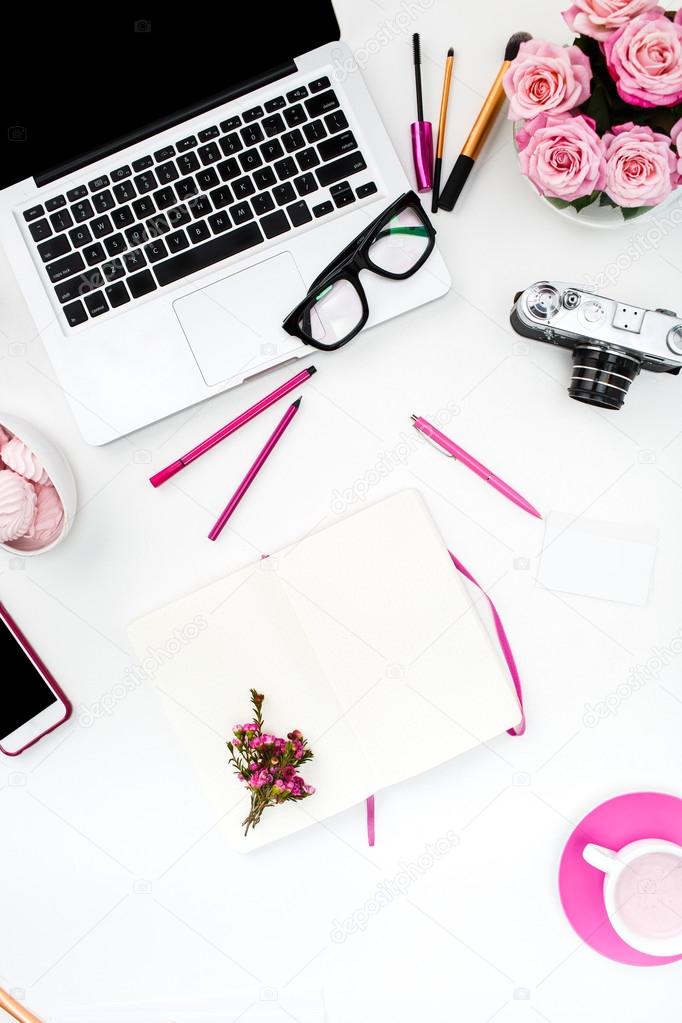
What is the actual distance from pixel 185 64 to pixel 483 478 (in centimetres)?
60

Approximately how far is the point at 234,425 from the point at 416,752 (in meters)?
0.47

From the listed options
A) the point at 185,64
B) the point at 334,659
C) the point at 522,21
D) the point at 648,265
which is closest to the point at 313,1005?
the point at 334,659

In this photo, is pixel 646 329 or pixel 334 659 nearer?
pixel 646 329

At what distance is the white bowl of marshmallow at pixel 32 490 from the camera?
0.82 metres

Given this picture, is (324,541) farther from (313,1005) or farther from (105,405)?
(313,1005)

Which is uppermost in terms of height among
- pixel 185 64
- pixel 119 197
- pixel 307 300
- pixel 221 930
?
pixel 185 64

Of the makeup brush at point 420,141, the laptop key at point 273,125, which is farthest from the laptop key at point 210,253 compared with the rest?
the makeup brush at point 420,141

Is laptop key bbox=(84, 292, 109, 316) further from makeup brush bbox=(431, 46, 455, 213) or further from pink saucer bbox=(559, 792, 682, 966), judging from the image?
pink saucer bbox=(559, 792, 682, 966)

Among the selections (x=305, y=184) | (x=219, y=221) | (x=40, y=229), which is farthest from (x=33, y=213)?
(x=305, y=184)

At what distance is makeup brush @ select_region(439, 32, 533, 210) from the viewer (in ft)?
2.89

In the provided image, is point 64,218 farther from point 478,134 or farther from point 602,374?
point 602,374

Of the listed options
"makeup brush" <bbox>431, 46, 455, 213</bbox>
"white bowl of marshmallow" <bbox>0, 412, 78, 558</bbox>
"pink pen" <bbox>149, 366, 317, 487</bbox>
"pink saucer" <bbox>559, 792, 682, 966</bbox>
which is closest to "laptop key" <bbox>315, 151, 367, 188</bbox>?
"makeup brush" <bbox>431, 46, 455, 213</bbox>

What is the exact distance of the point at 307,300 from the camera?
0.86 meters

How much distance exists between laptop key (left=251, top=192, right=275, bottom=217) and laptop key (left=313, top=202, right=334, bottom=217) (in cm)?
5
